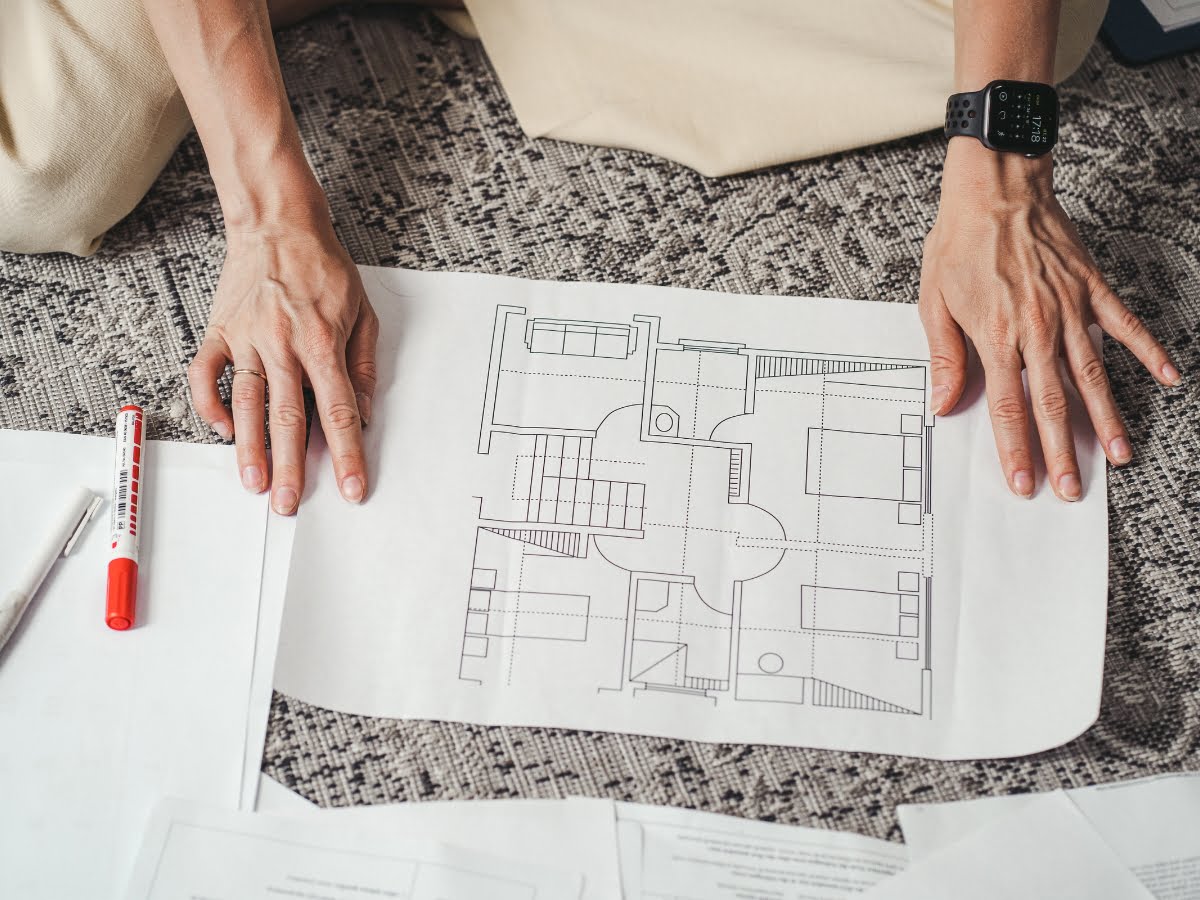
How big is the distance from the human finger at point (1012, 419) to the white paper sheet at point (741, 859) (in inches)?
11.4

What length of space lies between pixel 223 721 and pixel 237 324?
1.00 feet

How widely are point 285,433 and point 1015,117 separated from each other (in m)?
0.63

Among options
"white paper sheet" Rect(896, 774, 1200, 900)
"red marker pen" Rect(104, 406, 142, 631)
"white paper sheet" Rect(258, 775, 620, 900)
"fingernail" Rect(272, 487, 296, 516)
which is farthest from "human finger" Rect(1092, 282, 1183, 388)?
"red marker pen" Rect(104, 406, 142, 631)

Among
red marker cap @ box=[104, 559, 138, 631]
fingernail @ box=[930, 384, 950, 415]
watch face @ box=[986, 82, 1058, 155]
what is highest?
watch face @ box=[986, 82, 1058, 155]

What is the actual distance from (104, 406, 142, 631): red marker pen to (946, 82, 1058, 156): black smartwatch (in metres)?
0.71

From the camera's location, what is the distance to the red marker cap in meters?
0.75

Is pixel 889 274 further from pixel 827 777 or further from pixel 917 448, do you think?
pixel 827 777

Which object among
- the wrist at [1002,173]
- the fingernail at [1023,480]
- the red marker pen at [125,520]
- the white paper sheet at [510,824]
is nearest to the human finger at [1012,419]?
the fingernail at [1023,480]

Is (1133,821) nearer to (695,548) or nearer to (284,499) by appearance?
(695,548)

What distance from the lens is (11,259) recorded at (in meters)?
0.89

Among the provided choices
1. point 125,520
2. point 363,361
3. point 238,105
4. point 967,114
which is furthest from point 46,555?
point 967,114

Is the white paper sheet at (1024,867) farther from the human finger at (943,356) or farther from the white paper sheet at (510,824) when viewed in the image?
the human finger at (943,356)

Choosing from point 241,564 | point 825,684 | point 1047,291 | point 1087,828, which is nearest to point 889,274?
point 1047,291

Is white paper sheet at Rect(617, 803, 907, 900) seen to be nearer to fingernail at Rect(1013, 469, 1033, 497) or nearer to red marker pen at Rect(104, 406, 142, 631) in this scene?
fingernail at Rect(1013, 469, 1033, 497)
